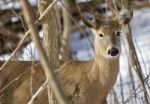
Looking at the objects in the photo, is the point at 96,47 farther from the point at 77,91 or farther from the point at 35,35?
the point at 35,35

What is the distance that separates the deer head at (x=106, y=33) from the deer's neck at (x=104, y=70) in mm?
64

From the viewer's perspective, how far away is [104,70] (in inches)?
226

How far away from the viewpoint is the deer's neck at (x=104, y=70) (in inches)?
223

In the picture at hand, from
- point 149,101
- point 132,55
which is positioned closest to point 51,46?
point 132,55

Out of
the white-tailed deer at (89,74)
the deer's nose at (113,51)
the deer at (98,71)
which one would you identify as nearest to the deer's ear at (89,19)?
the white-tailed deer at (89,74)

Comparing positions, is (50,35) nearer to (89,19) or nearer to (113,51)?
(113,51)

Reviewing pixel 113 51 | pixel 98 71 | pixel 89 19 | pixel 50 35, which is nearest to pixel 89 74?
pixel 98 71

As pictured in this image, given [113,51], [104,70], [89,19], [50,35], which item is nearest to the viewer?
[50,35]

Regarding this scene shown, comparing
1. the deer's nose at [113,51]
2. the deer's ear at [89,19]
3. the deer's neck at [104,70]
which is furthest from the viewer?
the deer's ear at [89,19]

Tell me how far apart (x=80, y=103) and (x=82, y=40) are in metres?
8.67

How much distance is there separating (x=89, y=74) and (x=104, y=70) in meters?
0.18

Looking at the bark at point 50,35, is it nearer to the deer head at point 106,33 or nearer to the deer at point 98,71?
the deer at point 98,71

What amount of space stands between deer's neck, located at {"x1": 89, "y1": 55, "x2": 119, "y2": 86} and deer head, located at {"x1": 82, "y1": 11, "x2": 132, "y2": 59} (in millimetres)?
64

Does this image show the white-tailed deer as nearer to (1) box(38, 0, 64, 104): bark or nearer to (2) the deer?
(2) the deer
